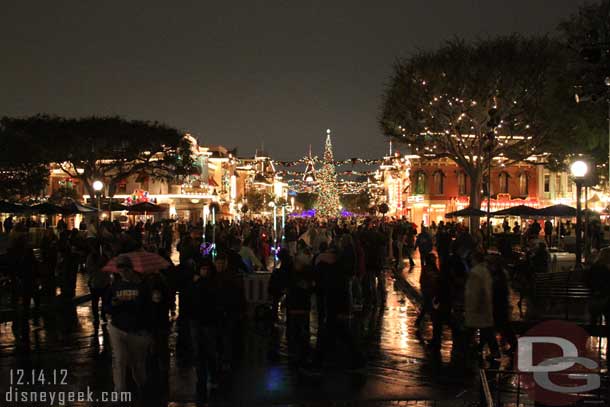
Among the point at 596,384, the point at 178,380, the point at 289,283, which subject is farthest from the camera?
the point at 289,283

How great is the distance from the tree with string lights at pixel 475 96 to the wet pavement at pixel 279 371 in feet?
81.0

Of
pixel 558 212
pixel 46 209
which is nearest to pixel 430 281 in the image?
pixel 558 212

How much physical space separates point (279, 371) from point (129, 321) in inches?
111

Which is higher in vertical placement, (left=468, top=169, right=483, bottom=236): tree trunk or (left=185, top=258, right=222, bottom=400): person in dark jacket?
(left=468, top=169, right=483, bottom=236): tree trunk

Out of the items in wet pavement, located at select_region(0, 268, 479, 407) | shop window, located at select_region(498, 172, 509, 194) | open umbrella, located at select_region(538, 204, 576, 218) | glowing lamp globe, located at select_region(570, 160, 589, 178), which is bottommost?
wet pavement, located at select_region(0, 268, 479, 407)

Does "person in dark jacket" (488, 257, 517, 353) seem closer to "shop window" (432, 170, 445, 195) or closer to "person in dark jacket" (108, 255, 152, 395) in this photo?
"person in dark jacket" (108, 255, 152, 395)

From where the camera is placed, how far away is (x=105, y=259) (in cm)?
1427

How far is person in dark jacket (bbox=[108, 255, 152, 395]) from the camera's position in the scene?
27.2 feet

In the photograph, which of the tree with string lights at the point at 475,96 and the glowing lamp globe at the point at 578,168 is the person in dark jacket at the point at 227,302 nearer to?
the glowing lamp globe at the point at 578,168

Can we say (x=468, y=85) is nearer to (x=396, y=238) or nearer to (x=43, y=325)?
(x=396, y=238)

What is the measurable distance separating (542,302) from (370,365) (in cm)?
512

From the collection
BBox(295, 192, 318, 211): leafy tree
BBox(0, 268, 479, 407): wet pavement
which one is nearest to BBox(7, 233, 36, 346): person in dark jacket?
BBox(0, 268, 479, 407): wet pavement

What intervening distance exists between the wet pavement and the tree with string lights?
24674 mm

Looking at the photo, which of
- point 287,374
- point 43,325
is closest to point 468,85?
point 43,325
